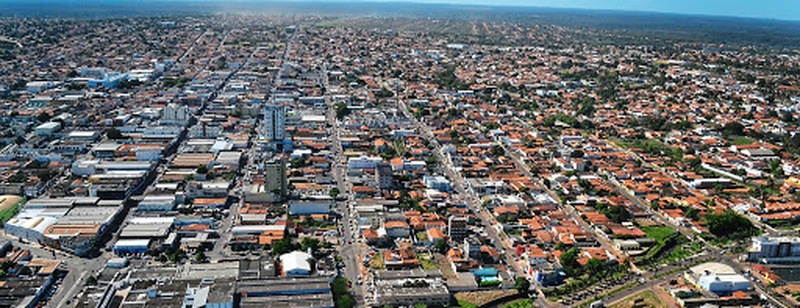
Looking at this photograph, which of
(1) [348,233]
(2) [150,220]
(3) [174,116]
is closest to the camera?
(1) [348,233]

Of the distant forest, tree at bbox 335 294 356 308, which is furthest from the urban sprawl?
the distant forest

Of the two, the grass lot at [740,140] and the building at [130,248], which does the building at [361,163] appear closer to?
the building at [130,248]

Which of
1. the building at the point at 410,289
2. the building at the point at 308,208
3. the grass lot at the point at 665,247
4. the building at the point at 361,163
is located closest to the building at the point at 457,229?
the building at the point at 410,289

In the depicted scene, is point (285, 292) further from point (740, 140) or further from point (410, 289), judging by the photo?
point (740, 140)

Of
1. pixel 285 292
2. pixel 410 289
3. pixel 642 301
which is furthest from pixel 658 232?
pixel 285 292

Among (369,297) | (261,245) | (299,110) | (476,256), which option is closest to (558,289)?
(476,256)
